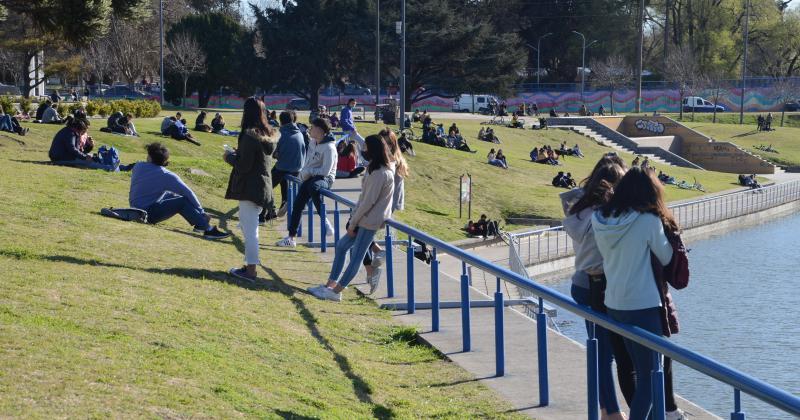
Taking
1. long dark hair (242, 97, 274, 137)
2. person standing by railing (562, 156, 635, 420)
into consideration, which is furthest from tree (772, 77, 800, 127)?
person standing by railing (562, 156, 635, 420)

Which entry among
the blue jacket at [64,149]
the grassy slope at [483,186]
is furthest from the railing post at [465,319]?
the grassy slope at [483,186]

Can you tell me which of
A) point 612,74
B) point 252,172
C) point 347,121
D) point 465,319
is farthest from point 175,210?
point 612,74

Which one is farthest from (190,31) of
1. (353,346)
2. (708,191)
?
(353,346)

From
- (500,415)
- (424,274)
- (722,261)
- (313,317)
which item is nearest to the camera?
(500,415)

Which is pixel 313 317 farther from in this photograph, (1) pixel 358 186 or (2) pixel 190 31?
(2) pixel 190 31

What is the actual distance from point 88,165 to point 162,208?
21.2 ft

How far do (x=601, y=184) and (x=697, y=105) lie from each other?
7932 centimetres

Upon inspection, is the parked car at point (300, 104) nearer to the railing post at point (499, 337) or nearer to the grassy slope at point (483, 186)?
the grassy slope at point (483, 186)

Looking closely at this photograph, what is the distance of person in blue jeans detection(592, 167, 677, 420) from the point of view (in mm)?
5992

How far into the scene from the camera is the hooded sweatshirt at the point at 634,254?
6.00 meters

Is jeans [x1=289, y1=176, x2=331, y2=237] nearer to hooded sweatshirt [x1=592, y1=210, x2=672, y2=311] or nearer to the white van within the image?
hooded sweatshirt [x1=592, y1=210, x2=672, y2=311]

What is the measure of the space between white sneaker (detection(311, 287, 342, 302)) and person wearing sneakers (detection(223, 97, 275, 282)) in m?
0.72

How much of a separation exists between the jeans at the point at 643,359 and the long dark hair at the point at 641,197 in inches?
20.7

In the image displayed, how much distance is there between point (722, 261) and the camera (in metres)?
30.5
